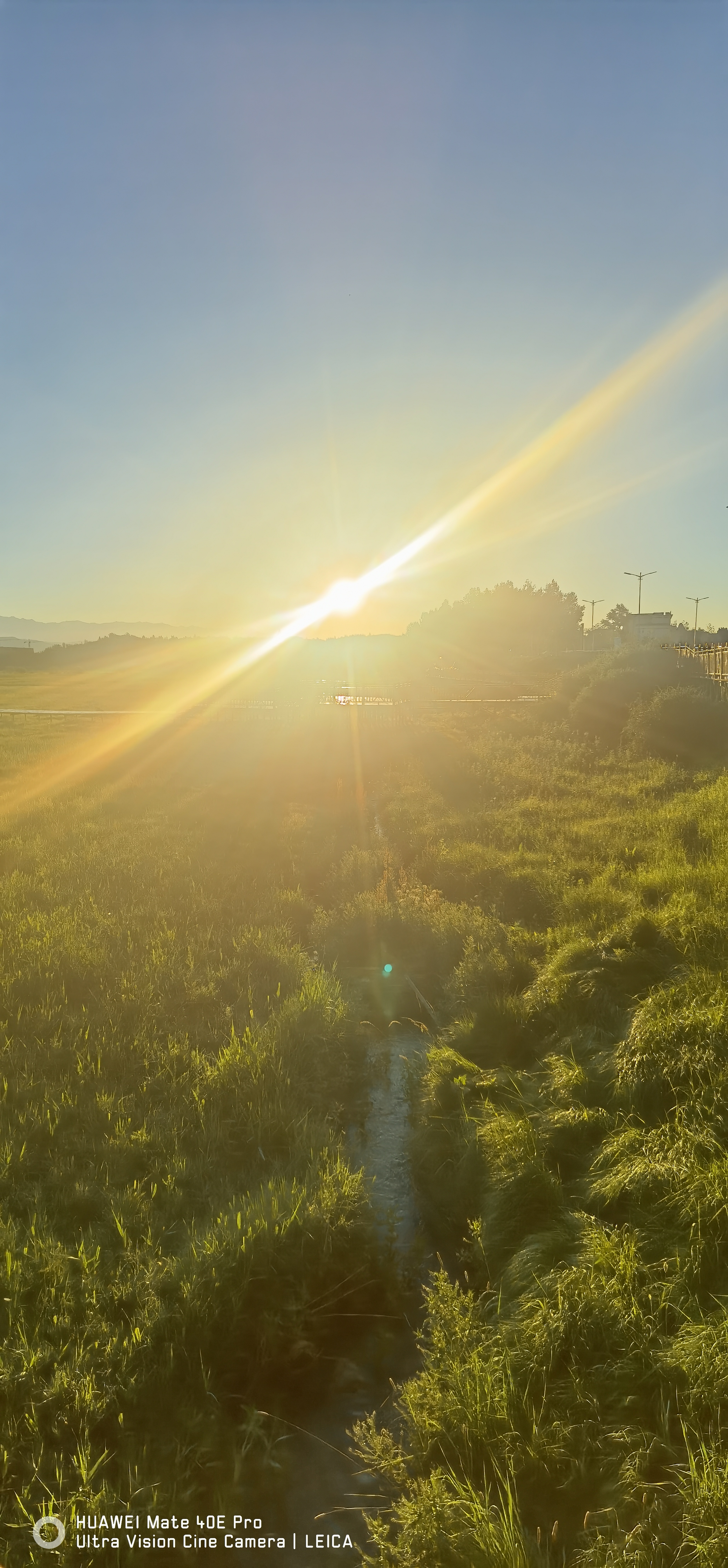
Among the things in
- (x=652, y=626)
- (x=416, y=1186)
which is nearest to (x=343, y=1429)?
(x=416, y=1186)

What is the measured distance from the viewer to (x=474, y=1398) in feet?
18.0

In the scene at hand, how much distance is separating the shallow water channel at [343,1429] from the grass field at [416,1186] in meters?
0.15

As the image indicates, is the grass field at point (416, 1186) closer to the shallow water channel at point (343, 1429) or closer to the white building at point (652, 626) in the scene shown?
the shallow water channel at point (343, 1429)

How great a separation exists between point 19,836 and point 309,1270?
18487 mm

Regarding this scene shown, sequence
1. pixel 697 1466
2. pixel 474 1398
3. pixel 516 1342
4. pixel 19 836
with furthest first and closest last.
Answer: pixel 19 836, pixel 516 1342, pixel 474 1398, pixel 697 1466

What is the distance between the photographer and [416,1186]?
8727 mm

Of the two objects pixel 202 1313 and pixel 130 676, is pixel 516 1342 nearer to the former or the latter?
pixel 202 1313

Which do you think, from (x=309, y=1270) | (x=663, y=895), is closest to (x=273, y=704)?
(x=663, y=895)

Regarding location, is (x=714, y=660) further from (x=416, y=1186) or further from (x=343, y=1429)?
(x=343, y=1429)

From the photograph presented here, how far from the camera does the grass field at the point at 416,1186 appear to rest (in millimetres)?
5020

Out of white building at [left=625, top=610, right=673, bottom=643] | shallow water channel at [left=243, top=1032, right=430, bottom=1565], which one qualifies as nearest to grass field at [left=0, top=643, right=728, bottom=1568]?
shallow water channel at [left=243, top=1032, right=430, bottom=1565]

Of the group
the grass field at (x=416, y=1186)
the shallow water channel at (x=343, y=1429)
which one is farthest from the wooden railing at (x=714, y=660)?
the shallow water channel at (x=343, y=1429)

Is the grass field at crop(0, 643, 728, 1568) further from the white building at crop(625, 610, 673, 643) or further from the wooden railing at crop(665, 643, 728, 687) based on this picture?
the white building at crop(625, 610, 673, 643)

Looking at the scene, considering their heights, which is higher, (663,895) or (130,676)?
(130,676)
